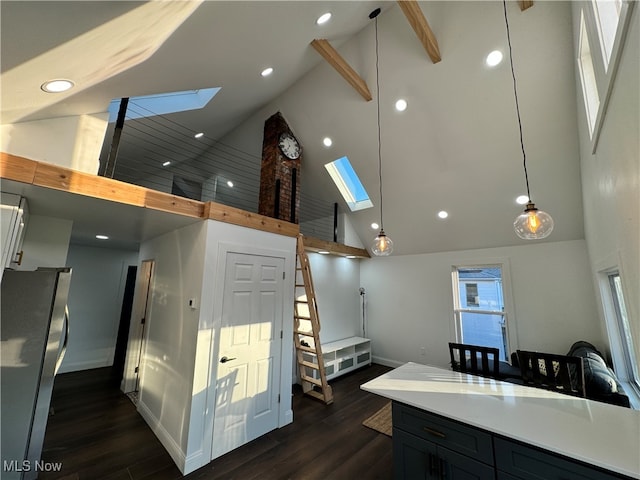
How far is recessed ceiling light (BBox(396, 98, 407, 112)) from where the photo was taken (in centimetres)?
362

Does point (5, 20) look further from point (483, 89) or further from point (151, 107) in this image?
point (483, 89)

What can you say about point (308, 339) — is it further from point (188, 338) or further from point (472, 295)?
point (472, 295)

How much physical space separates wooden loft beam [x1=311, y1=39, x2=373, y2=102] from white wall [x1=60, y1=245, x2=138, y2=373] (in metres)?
5.65

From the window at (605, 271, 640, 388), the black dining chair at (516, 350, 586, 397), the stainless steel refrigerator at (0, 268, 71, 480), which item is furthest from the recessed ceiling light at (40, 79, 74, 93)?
the window at (605, 271, 640, 388)

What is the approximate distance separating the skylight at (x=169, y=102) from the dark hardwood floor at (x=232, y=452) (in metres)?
3.96

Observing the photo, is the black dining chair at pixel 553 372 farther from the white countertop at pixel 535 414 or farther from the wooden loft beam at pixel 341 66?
the wooden loft beam at pixel 341 66

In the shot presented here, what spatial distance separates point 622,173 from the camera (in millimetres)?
1711

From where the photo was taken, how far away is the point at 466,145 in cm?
360

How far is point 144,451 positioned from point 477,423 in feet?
10.7

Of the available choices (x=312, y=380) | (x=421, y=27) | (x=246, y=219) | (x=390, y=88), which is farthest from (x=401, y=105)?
(x=312, y=380)

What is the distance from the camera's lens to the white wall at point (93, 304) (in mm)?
5102

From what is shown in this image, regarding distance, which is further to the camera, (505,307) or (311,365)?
(505,307)

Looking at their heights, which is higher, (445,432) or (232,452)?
(445,432)

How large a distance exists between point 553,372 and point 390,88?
3763 millimetres
